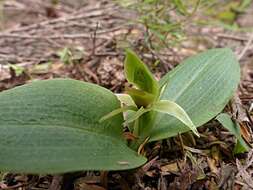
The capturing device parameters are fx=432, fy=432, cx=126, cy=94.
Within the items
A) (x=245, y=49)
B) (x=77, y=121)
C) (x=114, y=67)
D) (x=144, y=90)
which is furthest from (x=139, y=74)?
(x=245, y=49)

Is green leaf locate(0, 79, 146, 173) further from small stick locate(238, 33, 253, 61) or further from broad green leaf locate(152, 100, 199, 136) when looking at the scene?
small stick locate(238, 33, 253, 61)

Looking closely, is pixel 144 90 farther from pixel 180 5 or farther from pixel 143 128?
pixel 180 5

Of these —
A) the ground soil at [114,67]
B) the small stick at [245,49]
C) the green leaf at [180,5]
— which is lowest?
the small stick at [245,49]

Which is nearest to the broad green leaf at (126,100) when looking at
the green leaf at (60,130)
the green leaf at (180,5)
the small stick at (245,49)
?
the green leaf at (60,130)

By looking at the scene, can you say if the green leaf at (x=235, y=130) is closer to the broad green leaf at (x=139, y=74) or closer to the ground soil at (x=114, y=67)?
the ground soil at (x=114, y=67)

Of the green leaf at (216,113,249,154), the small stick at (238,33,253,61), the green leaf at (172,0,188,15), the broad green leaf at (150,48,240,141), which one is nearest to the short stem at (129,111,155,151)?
the broad green leaf at (150,48,240,141)

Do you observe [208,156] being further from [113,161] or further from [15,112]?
[15,112]
